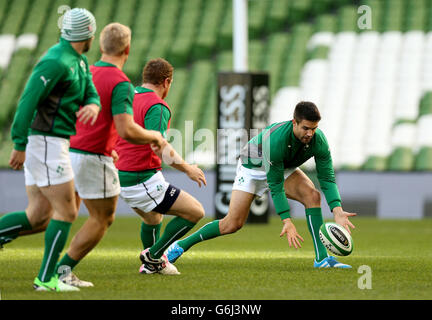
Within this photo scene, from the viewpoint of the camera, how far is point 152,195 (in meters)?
6.16

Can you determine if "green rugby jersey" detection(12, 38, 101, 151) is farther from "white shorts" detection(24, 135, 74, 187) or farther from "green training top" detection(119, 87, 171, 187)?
"green training top" detection(119, 87, 171, 187)

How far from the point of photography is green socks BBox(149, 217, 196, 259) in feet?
20.8

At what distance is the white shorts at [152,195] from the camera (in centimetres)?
616

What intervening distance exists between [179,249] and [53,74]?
247cm

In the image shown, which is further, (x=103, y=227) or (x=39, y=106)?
(x=103, y=227)

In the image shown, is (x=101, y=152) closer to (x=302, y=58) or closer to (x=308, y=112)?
(x=308, y=112)

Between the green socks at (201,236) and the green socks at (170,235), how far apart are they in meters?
0.51

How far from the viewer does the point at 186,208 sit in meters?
6.24

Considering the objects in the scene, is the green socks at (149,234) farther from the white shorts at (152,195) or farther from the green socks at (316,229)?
the green socks at (316,229)

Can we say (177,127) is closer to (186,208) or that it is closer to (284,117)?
(284,117)

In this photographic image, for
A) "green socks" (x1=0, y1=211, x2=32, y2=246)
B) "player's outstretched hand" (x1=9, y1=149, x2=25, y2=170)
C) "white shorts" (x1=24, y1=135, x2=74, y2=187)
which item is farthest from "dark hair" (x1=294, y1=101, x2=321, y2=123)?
"player's outstretched hand" (x1=9, y1=149, x2=25, y2=170)

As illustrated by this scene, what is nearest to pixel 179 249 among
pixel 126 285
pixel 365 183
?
pixel 126 285

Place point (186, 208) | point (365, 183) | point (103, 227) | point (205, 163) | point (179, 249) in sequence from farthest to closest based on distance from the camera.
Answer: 1. point (205, 163)
2. point (365, 183)
3. point (179, 249)
4. point (186, 208)
5. point (103, 227)

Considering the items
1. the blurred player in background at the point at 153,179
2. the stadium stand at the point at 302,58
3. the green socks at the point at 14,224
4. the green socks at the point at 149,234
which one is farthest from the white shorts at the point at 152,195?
the stadium stand at the point at 302,58
